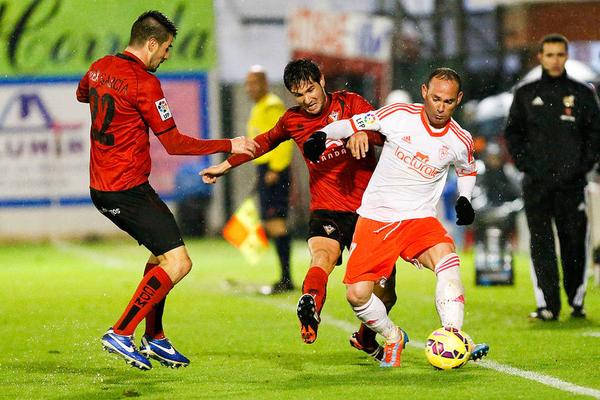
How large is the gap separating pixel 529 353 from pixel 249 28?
12.9 meters

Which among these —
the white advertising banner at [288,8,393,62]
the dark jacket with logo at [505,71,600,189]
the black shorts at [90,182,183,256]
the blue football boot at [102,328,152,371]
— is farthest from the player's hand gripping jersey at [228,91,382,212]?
the white advertising banner at [288,8,393,62]

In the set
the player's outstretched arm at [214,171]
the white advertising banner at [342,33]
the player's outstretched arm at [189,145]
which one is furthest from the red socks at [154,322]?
the white advertising banner at [342,33]

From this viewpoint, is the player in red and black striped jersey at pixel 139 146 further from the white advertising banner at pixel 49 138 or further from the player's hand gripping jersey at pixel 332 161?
the white advertising banner at pixel 49 138

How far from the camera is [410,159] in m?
8.24

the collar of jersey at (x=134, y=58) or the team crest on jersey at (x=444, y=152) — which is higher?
the collar of jersey at (x=134, y=58)

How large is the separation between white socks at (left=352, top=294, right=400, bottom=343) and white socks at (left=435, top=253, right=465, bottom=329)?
38cm

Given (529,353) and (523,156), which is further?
(523,156)

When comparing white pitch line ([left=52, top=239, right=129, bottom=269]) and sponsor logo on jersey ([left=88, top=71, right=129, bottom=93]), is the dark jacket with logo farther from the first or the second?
white pitch line ([left=52, top=239, right=129, bottom=269])

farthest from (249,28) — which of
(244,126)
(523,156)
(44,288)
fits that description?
(523,156)

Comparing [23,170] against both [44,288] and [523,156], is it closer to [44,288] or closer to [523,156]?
[44,288]

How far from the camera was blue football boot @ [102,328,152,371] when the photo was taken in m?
8.02

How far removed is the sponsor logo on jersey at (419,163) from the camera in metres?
8.20

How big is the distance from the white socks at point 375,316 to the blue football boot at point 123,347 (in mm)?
1301

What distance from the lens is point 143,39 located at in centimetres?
827
